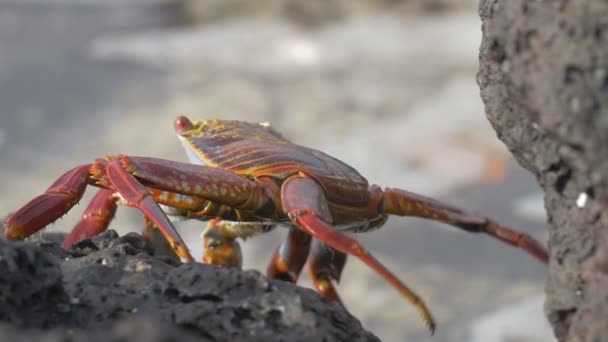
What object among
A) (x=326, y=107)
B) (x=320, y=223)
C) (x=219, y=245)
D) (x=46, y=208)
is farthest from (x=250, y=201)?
(x=326, y=107)

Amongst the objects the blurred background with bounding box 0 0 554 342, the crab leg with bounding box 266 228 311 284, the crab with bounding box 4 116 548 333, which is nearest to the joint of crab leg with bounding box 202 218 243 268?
the crab with bounding box 4 116 548 333

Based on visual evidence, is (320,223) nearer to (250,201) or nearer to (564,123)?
(250,201)

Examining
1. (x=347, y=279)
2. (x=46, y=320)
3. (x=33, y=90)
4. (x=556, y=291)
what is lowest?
(x=46, y=320)

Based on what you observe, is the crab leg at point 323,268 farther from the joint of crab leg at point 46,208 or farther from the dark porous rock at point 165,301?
the dark porous rock at point 165,301

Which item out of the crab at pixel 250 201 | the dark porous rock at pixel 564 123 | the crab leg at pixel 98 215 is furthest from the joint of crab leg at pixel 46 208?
the dark porous rock at pixel 564 123

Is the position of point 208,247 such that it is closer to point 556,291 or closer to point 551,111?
point 556,291

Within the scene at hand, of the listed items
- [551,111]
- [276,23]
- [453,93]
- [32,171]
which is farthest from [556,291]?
[276,23]
